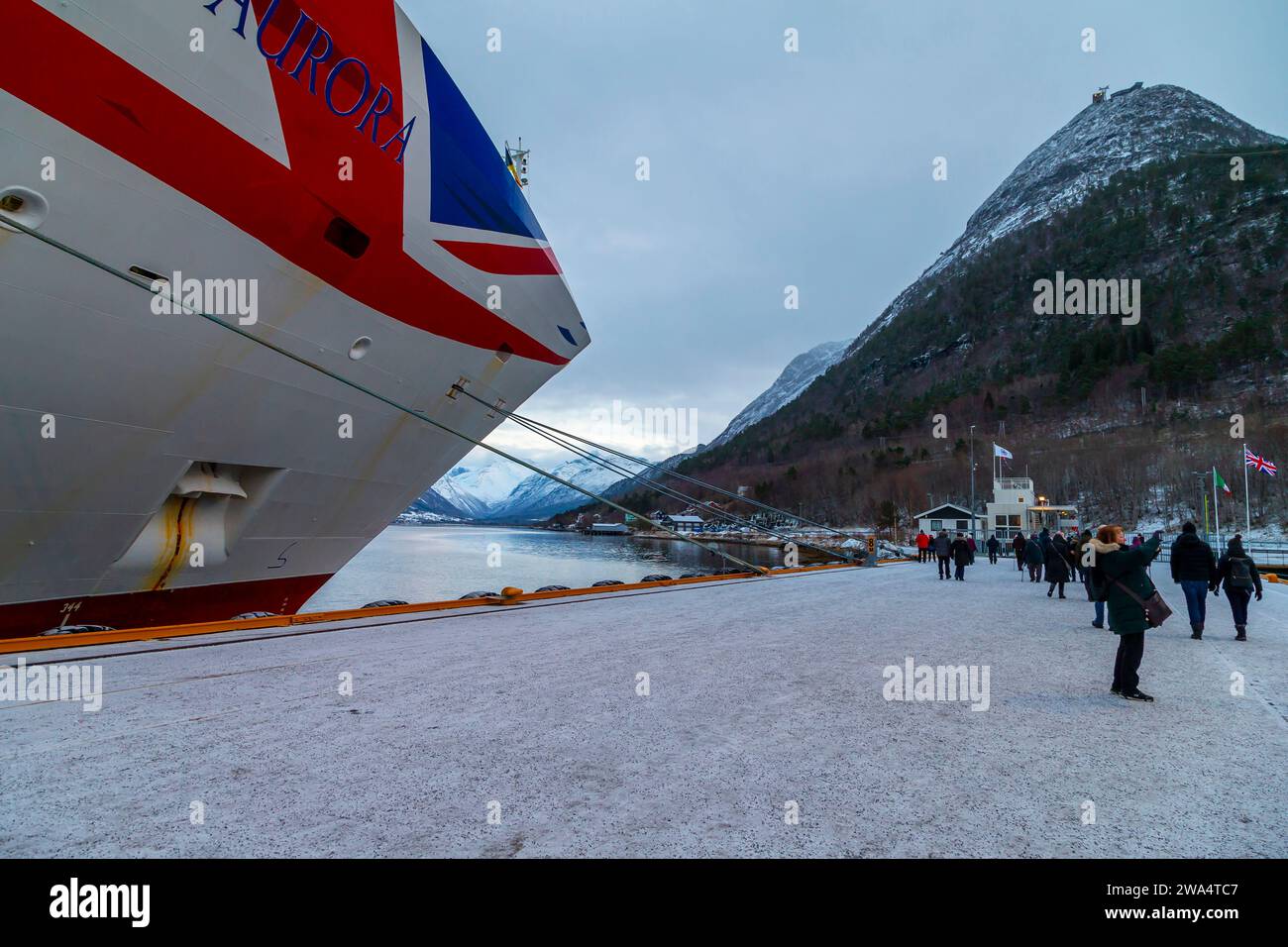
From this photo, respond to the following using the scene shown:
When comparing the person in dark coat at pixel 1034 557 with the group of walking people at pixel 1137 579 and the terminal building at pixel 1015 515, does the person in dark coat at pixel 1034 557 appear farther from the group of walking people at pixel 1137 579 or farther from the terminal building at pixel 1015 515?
the terminal building at pixel 1015 515

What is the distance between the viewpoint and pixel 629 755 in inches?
136

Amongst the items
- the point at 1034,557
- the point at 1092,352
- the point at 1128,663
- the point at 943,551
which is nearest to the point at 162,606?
the point at 1128,663

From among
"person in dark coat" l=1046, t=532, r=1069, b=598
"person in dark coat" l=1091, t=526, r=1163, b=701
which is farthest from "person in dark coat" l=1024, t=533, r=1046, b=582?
"person in dark coat" l=1091, t=526, r=1163, b=701

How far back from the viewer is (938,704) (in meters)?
4.57

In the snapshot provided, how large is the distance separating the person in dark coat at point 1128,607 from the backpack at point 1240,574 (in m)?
4.84

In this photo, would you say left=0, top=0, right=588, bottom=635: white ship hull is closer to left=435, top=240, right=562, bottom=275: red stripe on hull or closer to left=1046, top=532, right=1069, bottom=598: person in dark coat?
left=435, top=240, right=562, bottom=275: red stripe on hull

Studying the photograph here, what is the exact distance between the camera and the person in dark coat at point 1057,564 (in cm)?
1259

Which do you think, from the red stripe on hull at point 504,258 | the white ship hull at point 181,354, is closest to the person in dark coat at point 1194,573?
the red stripe on hull at point 504,258

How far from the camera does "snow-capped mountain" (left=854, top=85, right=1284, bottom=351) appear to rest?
134 metres
